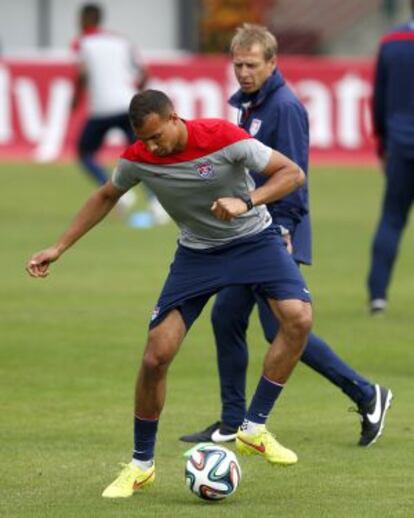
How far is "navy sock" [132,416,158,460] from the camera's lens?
8367 millimetres

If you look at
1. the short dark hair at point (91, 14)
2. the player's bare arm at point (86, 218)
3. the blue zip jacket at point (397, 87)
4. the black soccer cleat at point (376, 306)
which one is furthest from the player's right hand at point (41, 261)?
the short dark hair at point (91, 14)

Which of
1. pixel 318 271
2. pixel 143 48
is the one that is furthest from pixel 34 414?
pixel 143 48

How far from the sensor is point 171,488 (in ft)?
27.8

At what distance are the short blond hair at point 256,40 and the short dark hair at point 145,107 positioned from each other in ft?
4.65

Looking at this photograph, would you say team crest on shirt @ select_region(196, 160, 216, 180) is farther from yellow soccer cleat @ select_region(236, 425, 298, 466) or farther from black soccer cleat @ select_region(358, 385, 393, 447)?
black soccer cleat @ select_region(358, 385, 393, 447)

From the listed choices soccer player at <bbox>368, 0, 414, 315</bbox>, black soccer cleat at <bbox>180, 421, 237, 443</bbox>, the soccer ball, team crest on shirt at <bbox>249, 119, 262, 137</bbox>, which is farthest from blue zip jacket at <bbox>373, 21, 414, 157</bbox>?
the soccer ball

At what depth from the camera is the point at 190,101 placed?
28.0m

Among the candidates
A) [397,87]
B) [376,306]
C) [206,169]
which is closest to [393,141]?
[397,87]

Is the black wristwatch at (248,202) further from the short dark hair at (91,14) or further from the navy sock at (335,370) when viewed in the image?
the short dark hair at (91,14)

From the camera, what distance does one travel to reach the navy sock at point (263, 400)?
867cm

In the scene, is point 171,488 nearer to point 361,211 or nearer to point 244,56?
point 244,56

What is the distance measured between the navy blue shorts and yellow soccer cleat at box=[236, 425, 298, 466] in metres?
0.63

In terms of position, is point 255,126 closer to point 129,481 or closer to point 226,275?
point 226,275

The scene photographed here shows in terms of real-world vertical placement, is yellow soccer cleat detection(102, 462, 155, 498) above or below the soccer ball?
below
